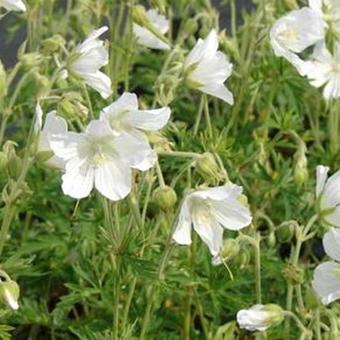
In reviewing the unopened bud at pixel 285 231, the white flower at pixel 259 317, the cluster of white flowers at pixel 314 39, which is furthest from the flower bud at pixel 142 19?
the white flower at pixel 259 317

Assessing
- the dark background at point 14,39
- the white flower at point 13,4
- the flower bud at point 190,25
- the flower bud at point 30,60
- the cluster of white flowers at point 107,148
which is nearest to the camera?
the cluster of white flowers at point 107,148

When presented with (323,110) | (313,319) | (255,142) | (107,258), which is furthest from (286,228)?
(323,110)

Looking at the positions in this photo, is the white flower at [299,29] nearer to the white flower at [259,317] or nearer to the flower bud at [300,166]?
the flower bud at [300,166]

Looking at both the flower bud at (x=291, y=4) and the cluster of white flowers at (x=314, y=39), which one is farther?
the flower bud at (x=291, y=4)

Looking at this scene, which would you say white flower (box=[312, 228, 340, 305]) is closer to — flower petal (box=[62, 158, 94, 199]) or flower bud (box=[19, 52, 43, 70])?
flower petal (box=[62, 158, 94, 199])

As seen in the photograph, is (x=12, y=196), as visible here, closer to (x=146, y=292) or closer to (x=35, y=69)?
(x=35, y=69)

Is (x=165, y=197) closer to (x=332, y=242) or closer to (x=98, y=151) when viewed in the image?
(x=98, y=151)
